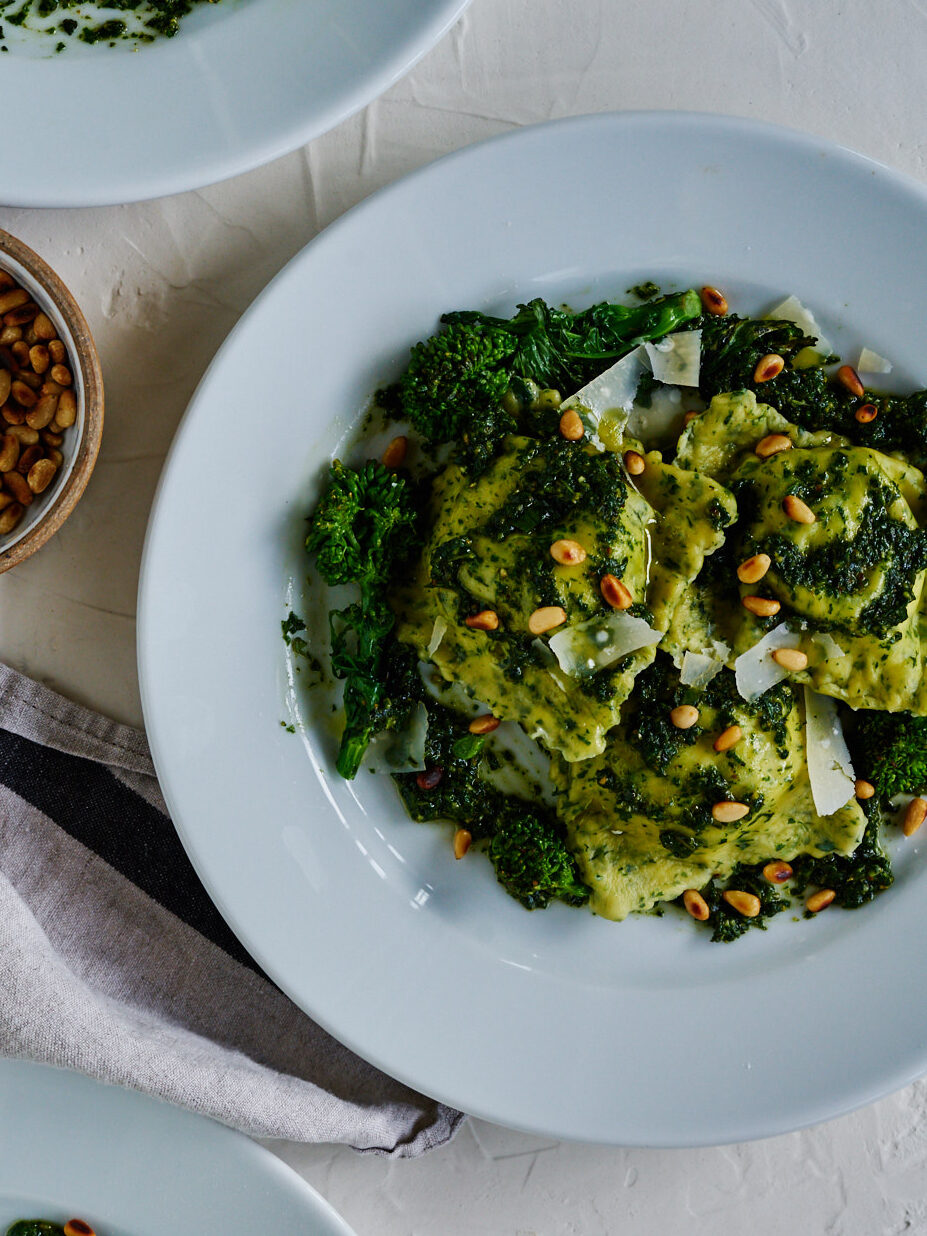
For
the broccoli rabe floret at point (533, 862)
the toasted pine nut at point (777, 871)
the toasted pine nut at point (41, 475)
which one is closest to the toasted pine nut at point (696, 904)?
the toasted pine nut at point (777, 871)

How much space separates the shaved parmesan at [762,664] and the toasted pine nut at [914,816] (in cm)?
73

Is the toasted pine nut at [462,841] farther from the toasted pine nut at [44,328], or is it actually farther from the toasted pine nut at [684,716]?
the toasted pine nut at [44,328]

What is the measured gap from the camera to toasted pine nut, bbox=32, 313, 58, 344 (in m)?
3.08

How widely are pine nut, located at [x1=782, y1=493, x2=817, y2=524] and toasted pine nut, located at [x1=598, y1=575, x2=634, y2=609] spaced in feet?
1.85

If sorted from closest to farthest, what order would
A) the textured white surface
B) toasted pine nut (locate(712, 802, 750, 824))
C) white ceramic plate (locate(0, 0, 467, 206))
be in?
white ceramic plate (locate(0, 0, 467, 206)), toasted pine nut (locate(712, 802, 750, 824)), the textured white surface

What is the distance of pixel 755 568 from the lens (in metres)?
2.96

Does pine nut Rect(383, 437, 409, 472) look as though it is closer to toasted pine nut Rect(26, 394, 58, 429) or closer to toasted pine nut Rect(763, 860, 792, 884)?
toasted pine nut Rect(26, 394, 58, 429)

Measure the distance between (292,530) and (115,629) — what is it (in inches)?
A: 29.1

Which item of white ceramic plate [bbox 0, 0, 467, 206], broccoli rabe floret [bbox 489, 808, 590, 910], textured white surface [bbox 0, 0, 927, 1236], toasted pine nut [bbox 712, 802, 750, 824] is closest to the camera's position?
white ceramic plate [bbox 0, 0, 467, 206]

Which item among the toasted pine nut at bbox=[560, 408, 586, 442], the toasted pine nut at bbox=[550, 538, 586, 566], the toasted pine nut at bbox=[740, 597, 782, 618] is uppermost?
the toasted pine nut at bbox=[560, 408, 586, 442]

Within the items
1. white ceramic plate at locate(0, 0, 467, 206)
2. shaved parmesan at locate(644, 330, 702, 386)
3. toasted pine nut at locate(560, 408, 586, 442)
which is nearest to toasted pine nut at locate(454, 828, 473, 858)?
toasted pine nut at locate(560, 408, 586, 442)

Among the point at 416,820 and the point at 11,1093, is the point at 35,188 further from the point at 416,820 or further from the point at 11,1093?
the point at 11,1093

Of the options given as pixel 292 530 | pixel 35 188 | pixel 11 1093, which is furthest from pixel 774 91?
pixel 11 1093

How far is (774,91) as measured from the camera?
11.0 feet
